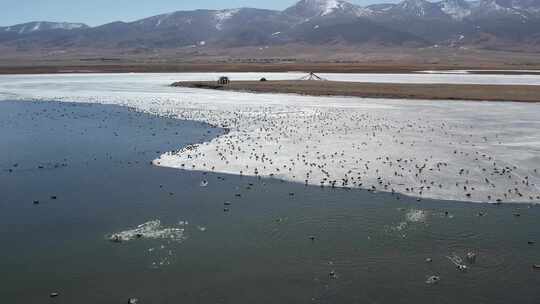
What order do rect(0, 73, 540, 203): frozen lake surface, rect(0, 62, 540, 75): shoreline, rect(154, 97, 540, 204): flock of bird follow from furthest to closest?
rect(0, 62, 540, 75): shoreline → rect(0, 73, 540, 203): frozen lake surface → rect(154, 97, 540, 204): flock of bird

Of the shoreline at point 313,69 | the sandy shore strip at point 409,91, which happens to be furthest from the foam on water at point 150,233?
the shoreline at point 313,69

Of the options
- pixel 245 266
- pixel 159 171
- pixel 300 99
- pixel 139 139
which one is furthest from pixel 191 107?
pixel 245 266

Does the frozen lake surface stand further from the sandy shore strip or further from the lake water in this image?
the sandy shore strip

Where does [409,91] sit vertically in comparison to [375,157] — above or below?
above

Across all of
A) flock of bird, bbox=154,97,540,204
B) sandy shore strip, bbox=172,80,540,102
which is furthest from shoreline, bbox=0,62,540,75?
flock of bird, bbox=154,97,540,204

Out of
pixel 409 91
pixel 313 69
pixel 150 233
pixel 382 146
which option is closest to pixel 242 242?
pixel 150 233

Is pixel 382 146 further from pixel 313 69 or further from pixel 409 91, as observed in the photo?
pixel 313 69
